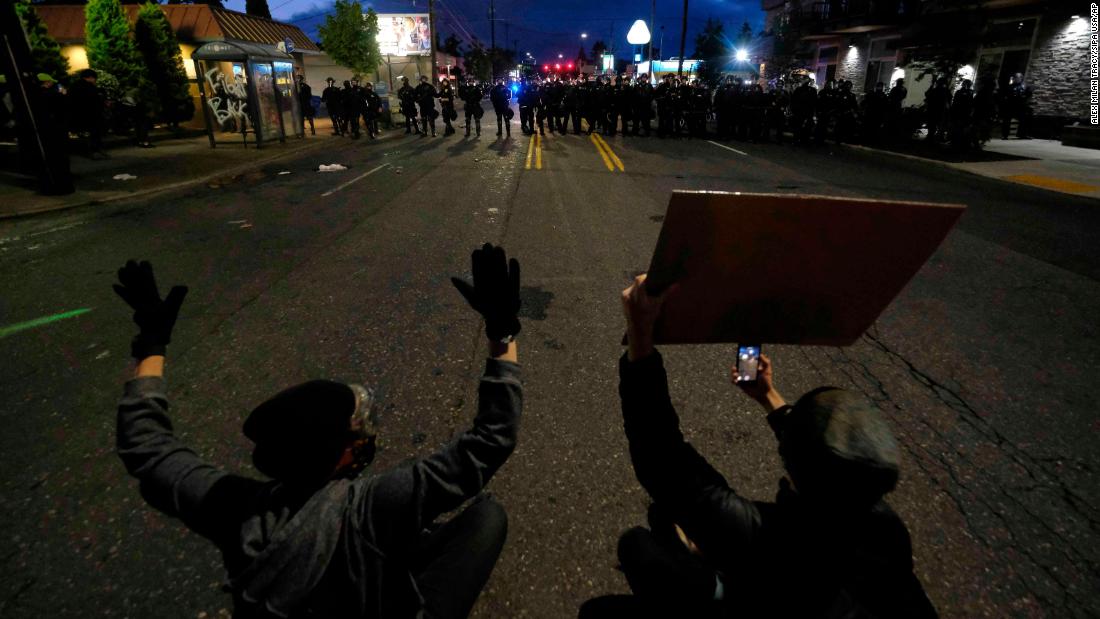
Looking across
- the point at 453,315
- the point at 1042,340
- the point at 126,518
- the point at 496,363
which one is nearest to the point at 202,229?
the point at 453,315

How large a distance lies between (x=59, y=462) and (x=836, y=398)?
146 inches

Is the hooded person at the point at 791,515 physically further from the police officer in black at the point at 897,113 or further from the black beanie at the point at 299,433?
the police officer in black at the point at 897,113

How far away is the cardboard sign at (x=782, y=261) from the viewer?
126 cm

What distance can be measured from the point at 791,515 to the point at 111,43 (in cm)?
2362

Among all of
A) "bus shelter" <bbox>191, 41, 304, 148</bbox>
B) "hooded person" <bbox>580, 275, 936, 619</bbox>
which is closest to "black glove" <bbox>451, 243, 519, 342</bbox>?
"hooded person" <bbox>580, 275, 936, 619</bbox>

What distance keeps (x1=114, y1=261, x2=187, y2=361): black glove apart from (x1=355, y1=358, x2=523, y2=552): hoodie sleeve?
85cm

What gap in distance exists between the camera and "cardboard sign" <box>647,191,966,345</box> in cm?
126

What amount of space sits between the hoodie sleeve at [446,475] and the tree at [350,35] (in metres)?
34.8

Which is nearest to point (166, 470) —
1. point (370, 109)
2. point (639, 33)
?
point (370, 109)

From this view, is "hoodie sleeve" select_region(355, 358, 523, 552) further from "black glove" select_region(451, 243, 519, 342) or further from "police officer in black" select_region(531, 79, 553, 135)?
"police officer in black" select_region(531, 79, 553, 135)

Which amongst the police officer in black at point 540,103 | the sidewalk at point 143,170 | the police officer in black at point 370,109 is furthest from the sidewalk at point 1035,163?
the sidewalk at point 143,170

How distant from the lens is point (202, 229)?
7.57 meters

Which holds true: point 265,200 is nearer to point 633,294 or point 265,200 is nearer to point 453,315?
point 453,315

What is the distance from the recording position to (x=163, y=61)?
1903 cm
